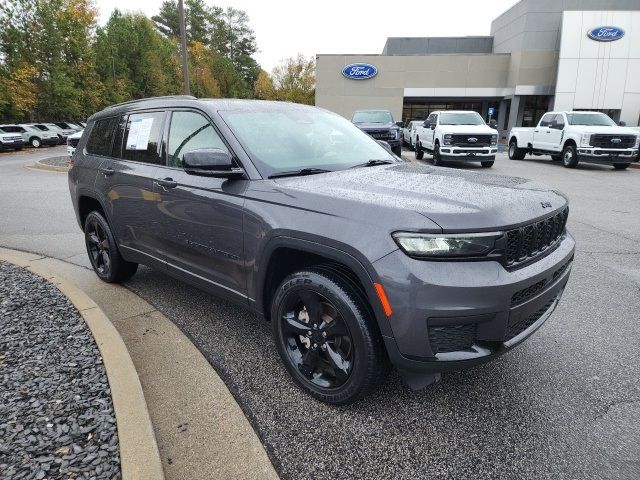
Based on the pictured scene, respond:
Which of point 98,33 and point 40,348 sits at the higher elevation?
point 98,33

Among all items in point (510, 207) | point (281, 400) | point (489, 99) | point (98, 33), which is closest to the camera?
point (510, 207)

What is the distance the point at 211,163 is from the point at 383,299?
4.46ft

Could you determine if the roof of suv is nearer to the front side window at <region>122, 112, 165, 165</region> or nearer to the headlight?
the front side window at <region>122, 112, 165, 165</region>

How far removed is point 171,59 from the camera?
5428cm

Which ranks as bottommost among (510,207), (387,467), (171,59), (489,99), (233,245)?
(387,467)

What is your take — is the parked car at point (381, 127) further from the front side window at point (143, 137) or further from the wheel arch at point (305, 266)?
the wheel arch at point (305, 266)

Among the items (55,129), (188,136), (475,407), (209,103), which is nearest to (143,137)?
(188,136)

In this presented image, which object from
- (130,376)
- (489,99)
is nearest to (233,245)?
(130,376)

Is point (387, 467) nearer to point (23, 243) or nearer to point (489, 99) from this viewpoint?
point (23, 243)

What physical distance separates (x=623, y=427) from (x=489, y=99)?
135 ft

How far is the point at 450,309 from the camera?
2.13m

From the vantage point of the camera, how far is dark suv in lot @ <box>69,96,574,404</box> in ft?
7.13

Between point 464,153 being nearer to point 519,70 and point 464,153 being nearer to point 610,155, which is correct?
point 610,155

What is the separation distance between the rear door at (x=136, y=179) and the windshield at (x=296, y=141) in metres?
0.92
